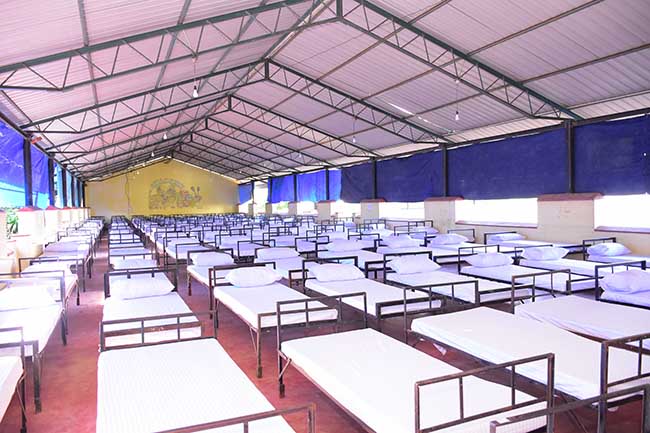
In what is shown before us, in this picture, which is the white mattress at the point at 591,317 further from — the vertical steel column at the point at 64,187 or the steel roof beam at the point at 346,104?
the vertical steel column at the point at 64,187

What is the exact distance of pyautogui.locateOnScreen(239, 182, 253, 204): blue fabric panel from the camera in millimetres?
33406

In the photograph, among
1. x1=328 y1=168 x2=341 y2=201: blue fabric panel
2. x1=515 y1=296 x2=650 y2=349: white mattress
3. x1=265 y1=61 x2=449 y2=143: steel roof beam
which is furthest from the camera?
x1=328 y1=168 x2=341 y2=201: blue fabric panel

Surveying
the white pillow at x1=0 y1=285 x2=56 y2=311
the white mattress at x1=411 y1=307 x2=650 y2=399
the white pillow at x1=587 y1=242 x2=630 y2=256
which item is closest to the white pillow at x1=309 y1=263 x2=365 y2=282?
the white mattress at x1=411 y1=307 x2=650 y2=399

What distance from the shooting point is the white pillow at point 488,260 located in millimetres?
7848

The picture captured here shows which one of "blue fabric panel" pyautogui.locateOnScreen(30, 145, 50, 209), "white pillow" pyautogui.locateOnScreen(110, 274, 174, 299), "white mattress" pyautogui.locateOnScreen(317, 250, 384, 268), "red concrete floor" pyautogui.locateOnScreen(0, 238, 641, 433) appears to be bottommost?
"red concrete floor" pyautogui.locateOnScreen(0, 238, 641, 433)

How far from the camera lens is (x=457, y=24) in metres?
8.80

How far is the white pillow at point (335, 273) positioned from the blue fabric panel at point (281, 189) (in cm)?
2052

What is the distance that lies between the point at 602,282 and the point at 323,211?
17444mm

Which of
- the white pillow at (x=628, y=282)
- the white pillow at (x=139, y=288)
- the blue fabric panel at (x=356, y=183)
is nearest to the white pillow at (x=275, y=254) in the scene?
the white pillow at (x=139, y=288)

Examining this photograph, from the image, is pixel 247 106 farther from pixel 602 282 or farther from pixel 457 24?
pixel 602 282

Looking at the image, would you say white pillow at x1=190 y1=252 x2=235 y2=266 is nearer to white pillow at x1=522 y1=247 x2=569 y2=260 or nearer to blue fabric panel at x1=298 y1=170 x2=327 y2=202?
white pillow at x1=522 y1=247 x2=569 y2=260

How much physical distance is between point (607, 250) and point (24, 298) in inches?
397

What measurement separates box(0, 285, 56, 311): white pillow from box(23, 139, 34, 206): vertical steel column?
21.6ft

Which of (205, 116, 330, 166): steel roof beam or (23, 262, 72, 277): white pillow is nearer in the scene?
(23, 262, 72, 277): white pillow
